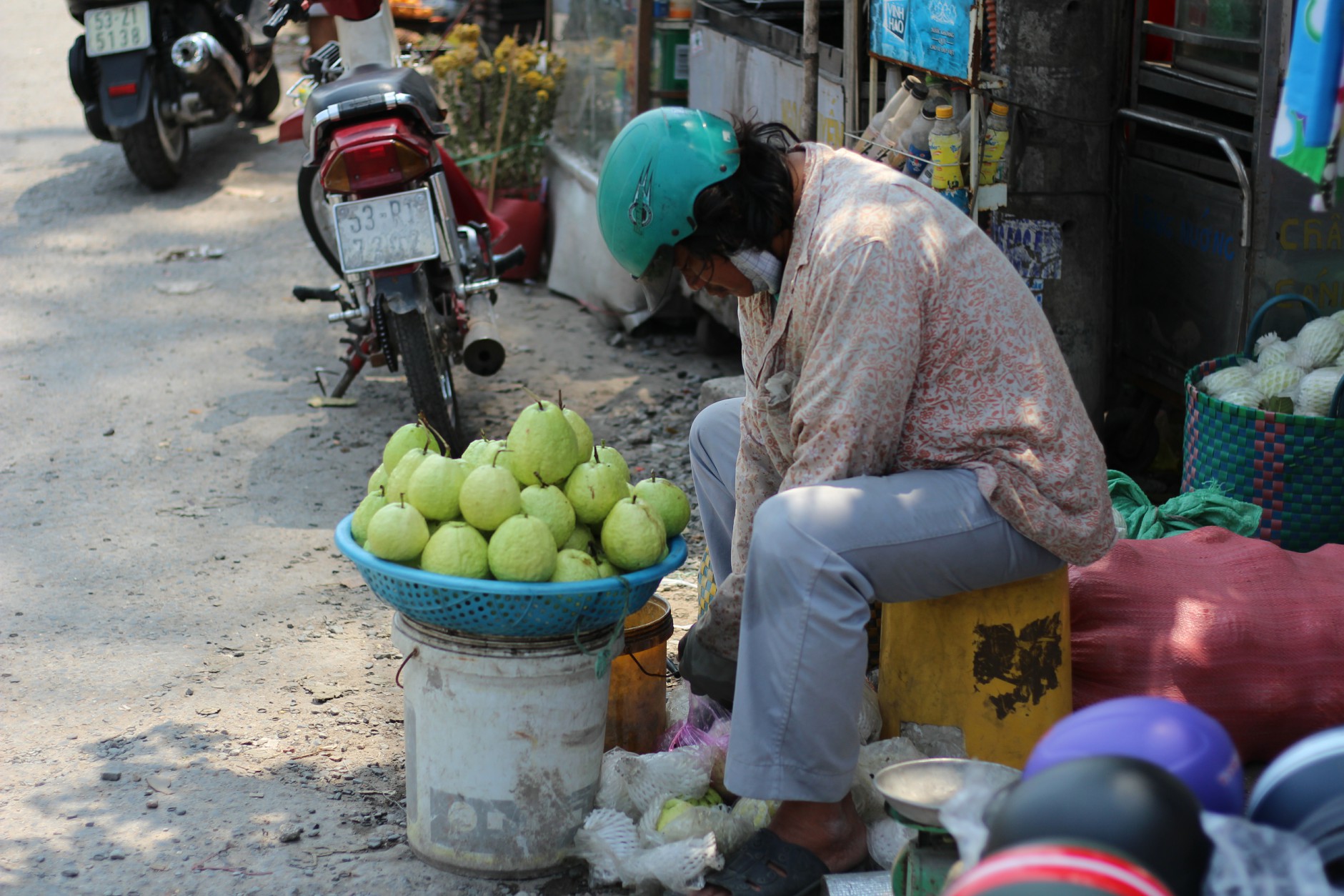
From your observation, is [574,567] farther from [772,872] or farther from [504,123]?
[504,123]

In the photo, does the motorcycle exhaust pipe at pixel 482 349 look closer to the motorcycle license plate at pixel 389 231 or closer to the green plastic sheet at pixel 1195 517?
the motorcycle license plate at pixel 389 231

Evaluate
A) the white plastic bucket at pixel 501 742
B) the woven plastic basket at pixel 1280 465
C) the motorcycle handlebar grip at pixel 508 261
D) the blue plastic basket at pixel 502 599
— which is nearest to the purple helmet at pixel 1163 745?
the blue plastic basket at pixel 502 599

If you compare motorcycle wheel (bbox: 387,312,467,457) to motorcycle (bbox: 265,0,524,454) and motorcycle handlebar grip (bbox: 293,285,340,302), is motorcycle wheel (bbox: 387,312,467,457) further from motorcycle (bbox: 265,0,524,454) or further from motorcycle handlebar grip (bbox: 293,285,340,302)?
motorcycle handlebar grip (bbox: 293,285,340,302)

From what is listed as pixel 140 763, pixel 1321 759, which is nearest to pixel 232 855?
pixel 140 763

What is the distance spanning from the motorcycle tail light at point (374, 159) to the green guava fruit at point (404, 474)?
193 cm

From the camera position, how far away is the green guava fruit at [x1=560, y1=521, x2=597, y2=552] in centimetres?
247

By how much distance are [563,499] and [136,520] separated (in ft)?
7.57

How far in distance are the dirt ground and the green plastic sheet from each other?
1239mm

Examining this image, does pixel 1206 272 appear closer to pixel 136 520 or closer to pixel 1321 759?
pixel 1321 759

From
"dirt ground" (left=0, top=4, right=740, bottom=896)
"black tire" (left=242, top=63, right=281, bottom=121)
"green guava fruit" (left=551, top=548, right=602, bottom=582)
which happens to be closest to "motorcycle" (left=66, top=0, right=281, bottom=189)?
"dirt ground" (left=0, top=4, right=740, bottom=896)

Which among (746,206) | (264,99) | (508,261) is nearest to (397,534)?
(746,206)

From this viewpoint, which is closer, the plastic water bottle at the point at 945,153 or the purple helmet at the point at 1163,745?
A: the purple helmet at the point at 1163,745

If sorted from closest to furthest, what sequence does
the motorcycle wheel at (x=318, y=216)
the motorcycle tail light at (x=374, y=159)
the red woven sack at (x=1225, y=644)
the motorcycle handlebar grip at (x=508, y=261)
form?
the red woven sack at (x=1225, y=644) < the motorcycle tail light at (x=374, y=159) < the motorcycle wheel at (x=318, y=216) < the motorcycle handlebar grip at (x=508, y=261)

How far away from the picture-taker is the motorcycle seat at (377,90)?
4359mm
